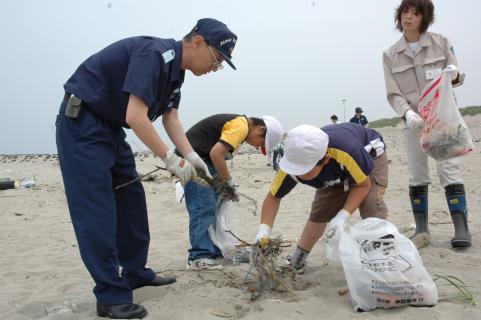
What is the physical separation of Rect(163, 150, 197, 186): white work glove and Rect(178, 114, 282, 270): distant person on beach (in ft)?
2.84

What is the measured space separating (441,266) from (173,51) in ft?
6.87

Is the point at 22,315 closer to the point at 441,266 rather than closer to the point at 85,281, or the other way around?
the point at 85,281

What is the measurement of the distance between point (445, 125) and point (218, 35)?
69.2 inches

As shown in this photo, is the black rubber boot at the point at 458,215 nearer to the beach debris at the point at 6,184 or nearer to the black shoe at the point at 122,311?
the black shoe at the point at 122,311

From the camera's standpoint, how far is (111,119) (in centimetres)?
236

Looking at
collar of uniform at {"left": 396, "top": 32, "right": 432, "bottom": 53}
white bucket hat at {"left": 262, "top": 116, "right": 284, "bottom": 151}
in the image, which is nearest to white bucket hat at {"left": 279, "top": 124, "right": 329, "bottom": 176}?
white bucket hat at {"left": 262, "top": 116, "right": 284, "bottom": 151}

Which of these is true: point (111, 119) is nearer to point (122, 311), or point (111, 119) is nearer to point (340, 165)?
point (122, 311)

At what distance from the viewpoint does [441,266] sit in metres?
2.90

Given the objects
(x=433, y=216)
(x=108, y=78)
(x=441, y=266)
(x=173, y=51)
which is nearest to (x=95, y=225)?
(x=108, y=78)

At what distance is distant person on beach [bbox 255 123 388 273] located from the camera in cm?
253

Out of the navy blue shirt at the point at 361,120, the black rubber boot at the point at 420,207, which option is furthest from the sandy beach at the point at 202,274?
the navy blue shirt at the point at 361,120

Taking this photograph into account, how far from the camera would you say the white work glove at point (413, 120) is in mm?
3266

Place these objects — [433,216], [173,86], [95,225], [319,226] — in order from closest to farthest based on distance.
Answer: [95,225]
[173,86]
[319,226]
[433,216]

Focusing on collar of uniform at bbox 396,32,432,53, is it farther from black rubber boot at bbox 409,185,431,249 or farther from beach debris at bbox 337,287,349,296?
beach debris at bbox 337,287,349,296
